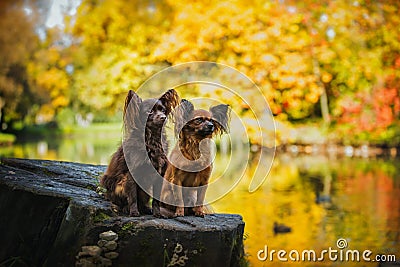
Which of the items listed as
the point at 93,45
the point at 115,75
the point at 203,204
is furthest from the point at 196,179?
the point at 93,45

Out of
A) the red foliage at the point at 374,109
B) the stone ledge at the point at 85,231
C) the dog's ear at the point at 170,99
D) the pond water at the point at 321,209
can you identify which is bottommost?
the pond water at the point at 321,209

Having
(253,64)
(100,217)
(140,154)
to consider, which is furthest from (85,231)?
(253,64)

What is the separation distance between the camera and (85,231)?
9.27 ft

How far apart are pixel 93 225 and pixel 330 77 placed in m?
12.9

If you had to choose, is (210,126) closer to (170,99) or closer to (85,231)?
(170,99)

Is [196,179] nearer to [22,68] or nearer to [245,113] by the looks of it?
[245,113]

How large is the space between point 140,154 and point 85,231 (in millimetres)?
501

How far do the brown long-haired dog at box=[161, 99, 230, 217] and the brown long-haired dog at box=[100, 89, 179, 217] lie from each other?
0.08 metres

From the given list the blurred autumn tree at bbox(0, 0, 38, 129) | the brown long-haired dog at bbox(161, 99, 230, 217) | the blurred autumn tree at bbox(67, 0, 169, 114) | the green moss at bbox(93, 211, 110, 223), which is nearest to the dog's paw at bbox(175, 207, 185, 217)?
the brown long-haired dog at bbox(161, 99, 230, 217)

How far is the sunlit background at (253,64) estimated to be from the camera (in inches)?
459

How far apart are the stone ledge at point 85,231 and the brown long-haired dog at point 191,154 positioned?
15 centimetres

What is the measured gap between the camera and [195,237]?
283 centimetres

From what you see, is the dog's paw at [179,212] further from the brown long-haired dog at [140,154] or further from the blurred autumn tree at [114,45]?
the blurred autumn tree at [114,45]

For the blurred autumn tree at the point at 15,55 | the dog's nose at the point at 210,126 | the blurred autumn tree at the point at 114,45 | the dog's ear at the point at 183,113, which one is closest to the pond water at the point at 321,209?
the dog's ear at the point at 183,113
